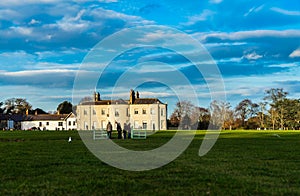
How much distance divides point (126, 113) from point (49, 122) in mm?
37271

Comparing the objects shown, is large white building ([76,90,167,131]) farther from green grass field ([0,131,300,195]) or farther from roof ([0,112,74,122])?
green grass field ([0,131,300,195])

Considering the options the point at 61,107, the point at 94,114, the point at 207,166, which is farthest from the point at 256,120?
the point at 207,166

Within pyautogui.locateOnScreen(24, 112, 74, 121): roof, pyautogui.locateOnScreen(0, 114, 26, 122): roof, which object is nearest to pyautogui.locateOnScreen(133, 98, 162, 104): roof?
pyautogui.locateOnScreen(24, 112, 74, 121): roof

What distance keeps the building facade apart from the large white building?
16.5m

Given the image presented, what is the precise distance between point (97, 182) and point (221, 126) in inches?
→ 4205

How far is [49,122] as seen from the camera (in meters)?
151

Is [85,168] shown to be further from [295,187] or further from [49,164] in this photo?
[295,187]

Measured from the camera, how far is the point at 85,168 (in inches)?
547

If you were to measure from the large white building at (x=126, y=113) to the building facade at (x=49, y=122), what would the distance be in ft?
54.1

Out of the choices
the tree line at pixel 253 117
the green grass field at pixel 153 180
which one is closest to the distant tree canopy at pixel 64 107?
the tree line at pixel 253 117

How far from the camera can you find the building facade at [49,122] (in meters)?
149

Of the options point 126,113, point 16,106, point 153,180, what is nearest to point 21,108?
point 16,106

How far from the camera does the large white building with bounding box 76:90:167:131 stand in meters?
125

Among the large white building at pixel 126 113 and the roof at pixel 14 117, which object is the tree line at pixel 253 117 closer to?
the large white building at pixel 126 113
